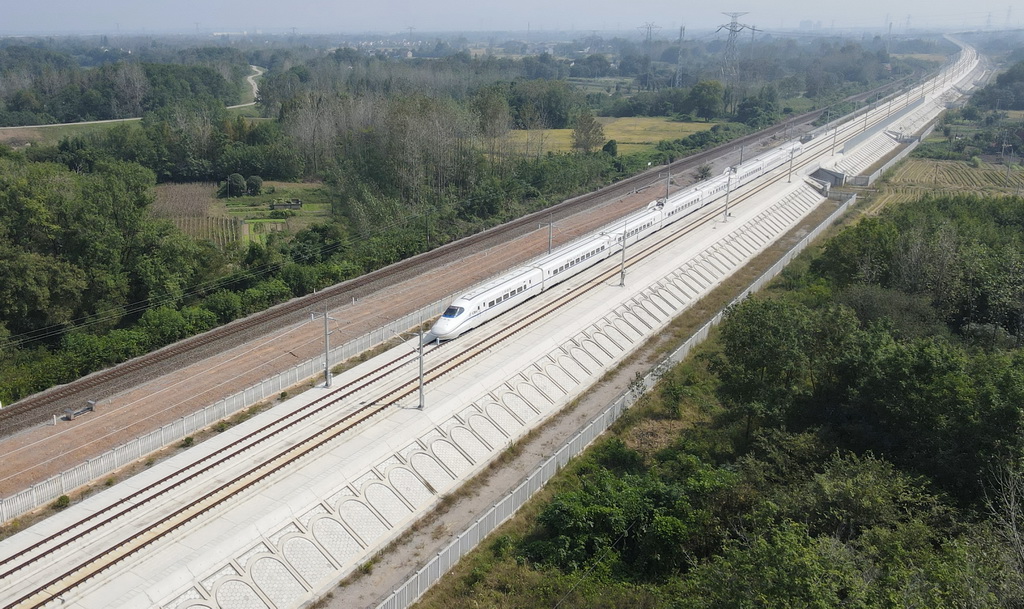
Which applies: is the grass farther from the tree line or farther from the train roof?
the train roof

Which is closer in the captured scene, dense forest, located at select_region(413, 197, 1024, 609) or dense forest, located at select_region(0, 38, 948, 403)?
dense forest, located at select_region(413, 197, 1024, 609)

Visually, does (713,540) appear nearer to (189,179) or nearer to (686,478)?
(686,478)

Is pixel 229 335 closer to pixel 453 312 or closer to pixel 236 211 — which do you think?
pixel 453 312

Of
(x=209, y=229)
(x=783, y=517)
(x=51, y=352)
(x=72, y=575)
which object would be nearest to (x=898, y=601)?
(x=783, y=517)

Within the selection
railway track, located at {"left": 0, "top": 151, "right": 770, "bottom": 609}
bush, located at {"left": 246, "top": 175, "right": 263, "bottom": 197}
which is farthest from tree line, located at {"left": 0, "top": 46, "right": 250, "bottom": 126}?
railway track, located at {"left": 0, "top": 151, "right": 770, "bottom": 609}

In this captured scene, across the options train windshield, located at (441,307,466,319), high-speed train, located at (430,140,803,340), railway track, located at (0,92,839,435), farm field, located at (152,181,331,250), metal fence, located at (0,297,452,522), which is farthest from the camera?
farm field, located at (152,181,331,250)

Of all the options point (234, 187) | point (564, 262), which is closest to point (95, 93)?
point (234, 187)

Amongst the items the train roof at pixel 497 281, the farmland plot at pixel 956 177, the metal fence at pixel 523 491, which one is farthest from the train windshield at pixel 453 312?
the farmland plot at pixel 956 177

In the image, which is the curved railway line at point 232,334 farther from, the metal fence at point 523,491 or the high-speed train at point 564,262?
the metal fence at point 523,491
